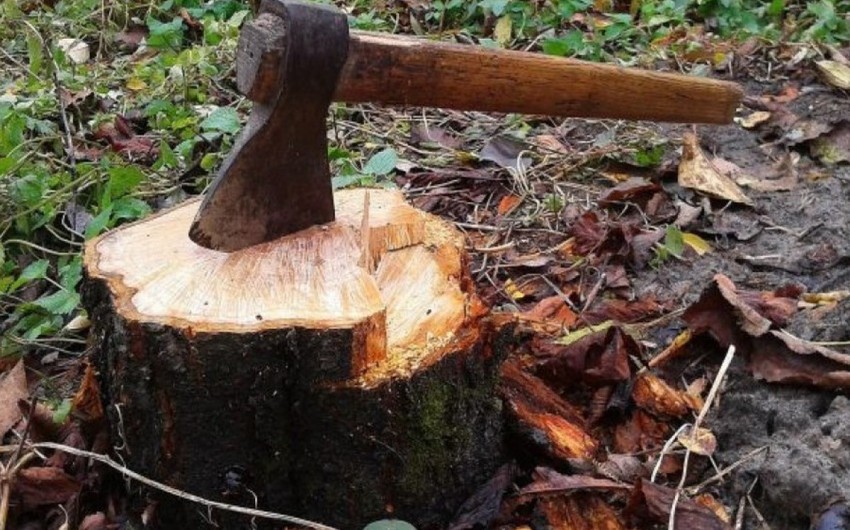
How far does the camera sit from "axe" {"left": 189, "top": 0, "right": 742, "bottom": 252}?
6.36 feet

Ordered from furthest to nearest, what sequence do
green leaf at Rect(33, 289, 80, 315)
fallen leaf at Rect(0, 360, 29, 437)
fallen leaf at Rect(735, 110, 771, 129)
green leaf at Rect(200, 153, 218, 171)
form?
fallen leaf at Rect(735, 110, 771, 129)
green leaf at Rect(200, 153, 218, 171)
green leaf at Rect(33, 289, 80, 315)
fallen leaf at Rect(0, 360, 29, 437)

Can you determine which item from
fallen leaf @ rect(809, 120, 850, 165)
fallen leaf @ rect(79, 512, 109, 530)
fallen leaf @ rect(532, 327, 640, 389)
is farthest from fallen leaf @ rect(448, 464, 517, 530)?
fallen leaf @ rect(809, 120, 850, 165)

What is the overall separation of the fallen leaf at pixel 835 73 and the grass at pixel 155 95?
44 cm

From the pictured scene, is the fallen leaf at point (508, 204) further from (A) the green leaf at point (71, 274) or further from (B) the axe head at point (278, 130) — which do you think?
(A) the green leaf at point (71, 274)

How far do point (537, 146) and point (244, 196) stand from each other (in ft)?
6.27

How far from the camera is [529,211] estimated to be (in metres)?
3.31

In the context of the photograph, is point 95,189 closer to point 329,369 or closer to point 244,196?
point 244,196

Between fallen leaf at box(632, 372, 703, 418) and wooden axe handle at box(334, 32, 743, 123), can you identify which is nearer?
wooden axe handle at box(334, 32, 743, 123)

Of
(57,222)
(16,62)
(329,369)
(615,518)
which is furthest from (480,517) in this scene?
(16,62)

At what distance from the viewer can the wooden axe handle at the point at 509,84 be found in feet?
6.88

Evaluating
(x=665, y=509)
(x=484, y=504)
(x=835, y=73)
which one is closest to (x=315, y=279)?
(x=484, y=504)

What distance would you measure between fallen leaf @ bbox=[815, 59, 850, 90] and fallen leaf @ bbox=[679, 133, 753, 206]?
933 mm

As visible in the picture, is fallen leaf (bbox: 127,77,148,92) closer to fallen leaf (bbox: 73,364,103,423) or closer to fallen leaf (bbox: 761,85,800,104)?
fallen leaf (bbox: 73,364,103,423)

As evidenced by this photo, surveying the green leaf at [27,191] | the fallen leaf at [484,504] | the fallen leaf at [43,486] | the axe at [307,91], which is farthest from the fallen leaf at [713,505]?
the green leaf at [27,191]
